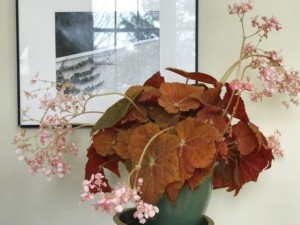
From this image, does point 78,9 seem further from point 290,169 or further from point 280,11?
point 290,169

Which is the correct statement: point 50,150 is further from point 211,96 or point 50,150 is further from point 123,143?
point 211,96

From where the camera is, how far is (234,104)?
76cm

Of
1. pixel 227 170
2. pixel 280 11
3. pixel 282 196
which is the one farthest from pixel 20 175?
pixel 280 11

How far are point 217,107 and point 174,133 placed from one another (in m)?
0.11

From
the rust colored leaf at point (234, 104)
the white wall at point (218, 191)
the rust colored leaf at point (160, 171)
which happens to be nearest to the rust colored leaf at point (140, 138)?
the rust colored leaf at point (160, 171)

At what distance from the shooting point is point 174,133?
726 millimetres

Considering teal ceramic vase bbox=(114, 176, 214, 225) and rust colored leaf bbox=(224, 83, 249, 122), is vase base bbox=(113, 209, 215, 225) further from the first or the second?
rust colored leaf bbox=(224, 83, 249, 122)

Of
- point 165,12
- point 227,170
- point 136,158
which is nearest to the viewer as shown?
point 136,158

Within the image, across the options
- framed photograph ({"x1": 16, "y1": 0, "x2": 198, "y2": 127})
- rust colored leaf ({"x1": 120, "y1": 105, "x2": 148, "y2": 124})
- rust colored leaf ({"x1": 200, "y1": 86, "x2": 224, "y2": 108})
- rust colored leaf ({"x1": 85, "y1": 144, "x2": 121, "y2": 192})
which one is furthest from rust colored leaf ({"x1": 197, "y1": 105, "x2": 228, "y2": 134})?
framed photograph ({"x1": 16, "y1": 0, "x2": 198, "y2": 127})

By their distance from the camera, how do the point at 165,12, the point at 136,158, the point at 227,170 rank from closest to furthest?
the point at 136,158, the point at 227,170, the point at 165,12

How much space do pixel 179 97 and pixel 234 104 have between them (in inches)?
4.6

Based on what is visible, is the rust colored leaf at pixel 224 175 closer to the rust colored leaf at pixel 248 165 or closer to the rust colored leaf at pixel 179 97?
the rust colored leaf at pixel 248 165

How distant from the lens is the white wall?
3.51ft

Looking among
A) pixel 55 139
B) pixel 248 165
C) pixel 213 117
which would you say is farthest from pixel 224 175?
pixel 55 139
